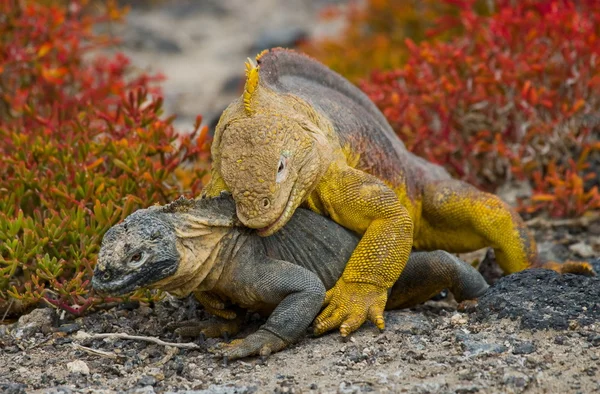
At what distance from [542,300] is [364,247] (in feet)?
3.41

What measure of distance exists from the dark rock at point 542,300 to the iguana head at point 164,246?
5.26 ft

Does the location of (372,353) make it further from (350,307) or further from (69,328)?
(69,328)

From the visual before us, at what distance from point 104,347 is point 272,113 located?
1615 millimetres

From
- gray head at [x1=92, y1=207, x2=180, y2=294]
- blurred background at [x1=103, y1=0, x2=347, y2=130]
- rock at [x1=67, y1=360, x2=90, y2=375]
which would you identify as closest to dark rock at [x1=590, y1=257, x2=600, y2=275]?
gray head at [x1=92, y1=207, x2=180, y2=294]

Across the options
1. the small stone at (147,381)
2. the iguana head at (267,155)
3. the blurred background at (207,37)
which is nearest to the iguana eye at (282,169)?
the iguana head at (267,155)

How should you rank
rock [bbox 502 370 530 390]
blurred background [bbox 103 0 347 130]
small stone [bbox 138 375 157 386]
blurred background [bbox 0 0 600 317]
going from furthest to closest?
blurred background [bbox 103 0 347 130] < blurred background [bbox 0 0 600 317] < small stone [bbox 138 375 157 386] < rock [bbox 502 370 530 390]

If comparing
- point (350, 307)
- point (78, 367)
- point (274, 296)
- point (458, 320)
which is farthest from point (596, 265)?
point (78, 367)

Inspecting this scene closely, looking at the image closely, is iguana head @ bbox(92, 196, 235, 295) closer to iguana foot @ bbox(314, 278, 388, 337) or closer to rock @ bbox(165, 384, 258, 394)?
rock @ bbox(165, 384, 258, 394)

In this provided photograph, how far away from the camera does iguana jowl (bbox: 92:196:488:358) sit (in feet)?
14.0

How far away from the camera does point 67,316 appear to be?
5305 mm

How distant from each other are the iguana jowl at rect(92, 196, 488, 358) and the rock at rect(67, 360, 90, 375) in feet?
1.95

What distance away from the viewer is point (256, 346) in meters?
4.55

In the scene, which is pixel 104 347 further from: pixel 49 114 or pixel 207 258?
pixel 49 114

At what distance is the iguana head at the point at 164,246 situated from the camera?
421 centimetres
